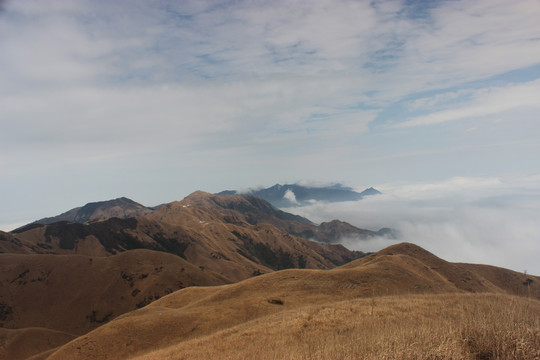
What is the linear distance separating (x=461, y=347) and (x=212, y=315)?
33617 millimetres

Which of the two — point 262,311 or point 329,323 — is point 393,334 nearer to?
point 329,323

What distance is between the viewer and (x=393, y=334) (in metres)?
10.5

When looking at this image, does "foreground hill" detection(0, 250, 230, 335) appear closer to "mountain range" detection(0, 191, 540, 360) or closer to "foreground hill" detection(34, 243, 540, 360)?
"mountain range" detection(0, 191, 540, 360)

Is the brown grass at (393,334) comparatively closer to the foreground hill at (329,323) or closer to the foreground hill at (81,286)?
the foreground hill at (329,323)

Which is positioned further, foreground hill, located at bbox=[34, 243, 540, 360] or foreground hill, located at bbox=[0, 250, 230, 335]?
foreground hill, located at bbox=[0, 250, 230, 335]

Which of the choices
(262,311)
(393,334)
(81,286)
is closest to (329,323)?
(393,334)

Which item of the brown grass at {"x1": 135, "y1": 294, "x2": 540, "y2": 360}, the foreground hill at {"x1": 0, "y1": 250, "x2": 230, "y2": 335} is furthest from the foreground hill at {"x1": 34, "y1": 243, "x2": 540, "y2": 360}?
the foreground hill at {"x1": 0, "y1": 250, "x2": 230, "y2": 335}

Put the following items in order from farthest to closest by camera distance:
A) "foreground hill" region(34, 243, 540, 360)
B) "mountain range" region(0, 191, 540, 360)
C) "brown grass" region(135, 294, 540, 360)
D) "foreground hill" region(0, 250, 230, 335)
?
1. "foreground hill" region(0, 250, 230, 335)
2. "mountain range" region(0, 191, 540, 360)
3. "foreground hill" region(34, 243, 540, 360)
4. "brown grass" region(135, 294, 540, 360)

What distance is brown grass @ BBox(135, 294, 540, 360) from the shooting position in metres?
8.81

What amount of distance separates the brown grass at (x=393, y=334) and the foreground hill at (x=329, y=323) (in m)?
0.04

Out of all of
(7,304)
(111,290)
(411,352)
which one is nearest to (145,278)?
(111,290)

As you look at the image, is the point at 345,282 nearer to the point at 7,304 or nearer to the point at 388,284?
the point at 388,284

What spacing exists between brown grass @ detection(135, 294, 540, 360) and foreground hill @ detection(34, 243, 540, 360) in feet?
0.14

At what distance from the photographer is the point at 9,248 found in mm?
169500
